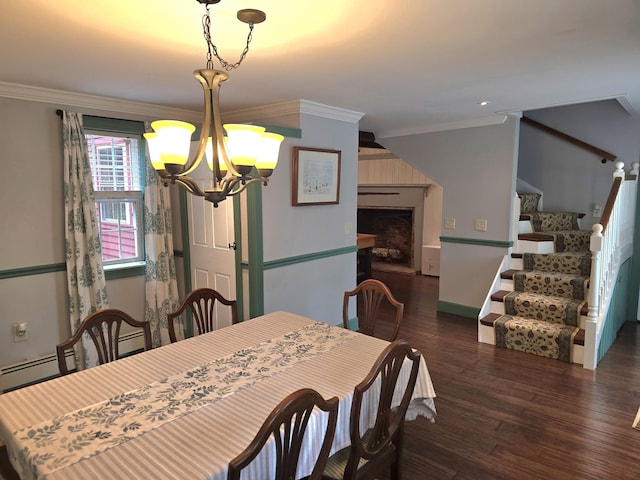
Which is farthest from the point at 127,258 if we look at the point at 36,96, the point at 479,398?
the point at 479,398

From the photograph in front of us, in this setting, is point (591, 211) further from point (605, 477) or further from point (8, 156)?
point (8, 156)

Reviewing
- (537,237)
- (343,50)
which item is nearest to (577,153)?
(537,237)

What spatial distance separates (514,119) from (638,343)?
8.31 ft

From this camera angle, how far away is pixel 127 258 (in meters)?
3.82

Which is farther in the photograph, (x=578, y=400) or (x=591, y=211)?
(x=591, y=211)

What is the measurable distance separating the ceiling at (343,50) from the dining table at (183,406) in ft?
5.08

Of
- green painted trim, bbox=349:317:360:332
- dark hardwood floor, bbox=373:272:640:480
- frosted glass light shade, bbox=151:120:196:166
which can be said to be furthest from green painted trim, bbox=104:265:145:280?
dark hardwood floor, bbox=373:272:640:480

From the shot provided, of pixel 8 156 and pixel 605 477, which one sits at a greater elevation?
pixel 8 156

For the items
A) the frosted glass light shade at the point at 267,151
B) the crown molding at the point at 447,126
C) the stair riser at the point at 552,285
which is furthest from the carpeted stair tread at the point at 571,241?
the frosted glass light shade at the point at 267,151

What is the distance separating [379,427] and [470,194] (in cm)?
361

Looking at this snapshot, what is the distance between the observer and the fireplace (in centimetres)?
763

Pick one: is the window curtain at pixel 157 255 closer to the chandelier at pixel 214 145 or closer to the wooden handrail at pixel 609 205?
the chandelier at pixel 214 145

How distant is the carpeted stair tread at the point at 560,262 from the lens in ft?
13.5

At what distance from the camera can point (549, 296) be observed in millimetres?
4047
